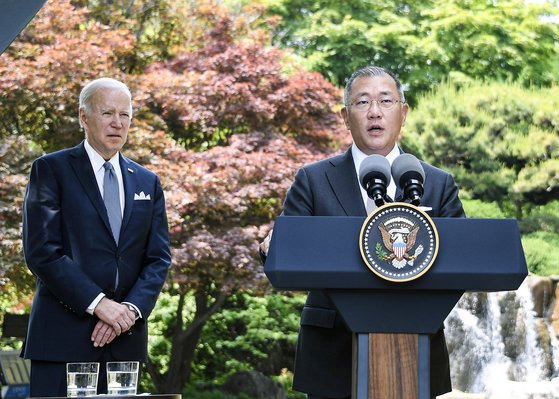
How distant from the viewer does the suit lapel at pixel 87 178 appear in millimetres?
3184

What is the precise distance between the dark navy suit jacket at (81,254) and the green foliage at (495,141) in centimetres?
1180

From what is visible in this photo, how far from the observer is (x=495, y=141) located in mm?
15008

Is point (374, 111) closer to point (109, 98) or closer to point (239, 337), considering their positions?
point (109, 98)

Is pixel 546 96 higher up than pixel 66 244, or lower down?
higher up

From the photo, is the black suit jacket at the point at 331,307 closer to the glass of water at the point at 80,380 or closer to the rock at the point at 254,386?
the glass of water at the point at 80,380

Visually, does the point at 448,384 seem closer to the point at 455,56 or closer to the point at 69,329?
the point at 69,329

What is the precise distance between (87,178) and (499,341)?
31.7 feet

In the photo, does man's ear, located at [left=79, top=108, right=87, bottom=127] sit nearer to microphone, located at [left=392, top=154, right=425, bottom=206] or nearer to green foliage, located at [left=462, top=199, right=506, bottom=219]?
microphone, located at [left=392, top=154, right=425, bottom=206]

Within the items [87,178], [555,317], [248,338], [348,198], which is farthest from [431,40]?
[348,198]

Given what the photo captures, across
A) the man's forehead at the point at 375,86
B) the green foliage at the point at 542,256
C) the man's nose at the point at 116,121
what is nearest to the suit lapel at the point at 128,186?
the man's nose at the point at 116,121

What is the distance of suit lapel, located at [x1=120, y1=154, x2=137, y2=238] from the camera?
3227 mm

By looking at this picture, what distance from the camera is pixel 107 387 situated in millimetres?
2809

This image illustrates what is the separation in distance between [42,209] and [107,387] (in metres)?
0.68

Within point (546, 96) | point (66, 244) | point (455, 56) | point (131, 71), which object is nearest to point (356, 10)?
point (455, 56)
